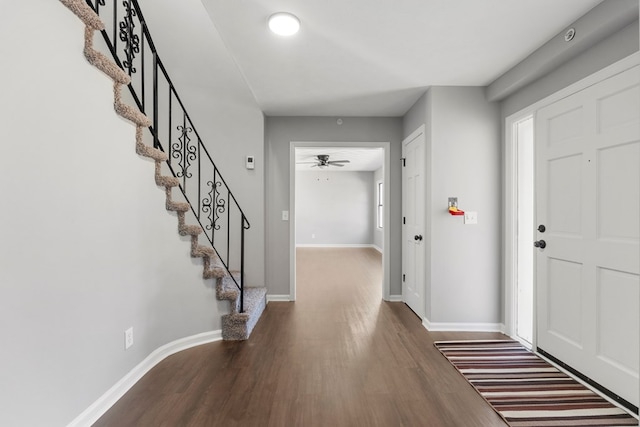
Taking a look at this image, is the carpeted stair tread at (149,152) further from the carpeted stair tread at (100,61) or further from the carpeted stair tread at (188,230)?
the carpeted stair tread at (188,230)

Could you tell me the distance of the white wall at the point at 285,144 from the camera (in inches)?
160

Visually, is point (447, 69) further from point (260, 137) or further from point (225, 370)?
point (225, 370)

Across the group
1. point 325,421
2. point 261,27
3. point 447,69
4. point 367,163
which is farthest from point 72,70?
point 367,163

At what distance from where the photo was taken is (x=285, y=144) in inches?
161

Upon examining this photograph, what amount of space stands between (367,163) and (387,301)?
5.04m

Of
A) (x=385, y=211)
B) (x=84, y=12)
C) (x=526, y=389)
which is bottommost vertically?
(x=526, y=389)

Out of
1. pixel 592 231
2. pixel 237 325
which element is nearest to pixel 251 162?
pixel 237 325

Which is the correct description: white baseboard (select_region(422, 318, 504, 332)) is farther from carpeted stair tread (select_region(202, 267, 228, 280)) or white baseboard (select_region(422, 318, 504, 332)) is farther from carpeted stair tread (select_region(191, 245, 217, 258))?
carpeted stair tread (select_region(191, 245, 217, 258))

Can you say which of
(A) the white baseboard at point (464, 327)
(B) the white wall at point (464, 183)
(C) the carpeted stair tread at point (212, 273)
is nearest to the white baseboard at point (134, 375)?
(C) the carpeted stair tread at point (212, 273)

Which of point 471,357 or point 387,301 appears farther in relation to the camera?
point 387,301

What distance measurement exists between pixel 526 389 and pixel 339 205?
8.05m

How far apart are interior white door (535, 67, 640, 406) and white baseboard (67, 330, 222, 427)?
2788mm

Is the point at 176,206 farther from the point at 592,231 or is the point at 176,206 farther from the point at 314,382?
the point at 592,231

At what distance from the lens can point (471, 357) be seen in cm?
253
